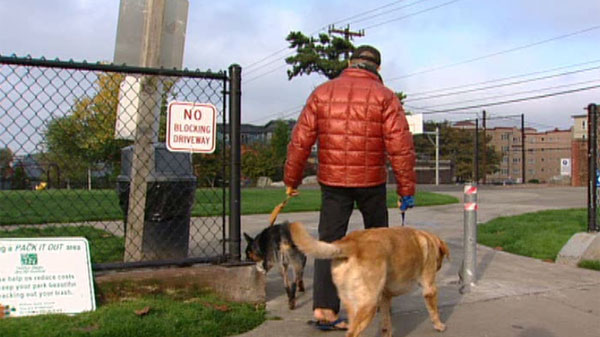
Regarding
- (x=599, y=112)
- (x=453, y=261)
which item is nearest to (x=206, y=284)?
(x=453, y=261)

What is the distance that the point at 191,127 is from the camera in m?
4.46

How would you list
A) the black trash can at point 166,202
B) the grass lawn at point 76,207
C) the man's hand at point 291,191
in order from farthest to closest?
the grass lawn at point 76,207 → the black trash can at point 166,202 → the man's hand at point 291,191

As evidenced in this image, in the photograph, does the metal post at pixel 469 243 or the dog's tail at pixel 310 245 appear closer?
the dog's tail at pixel 310 245

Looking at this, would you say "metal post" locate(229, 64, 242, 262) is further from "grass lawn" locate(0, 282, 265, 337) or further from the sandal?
the sandal

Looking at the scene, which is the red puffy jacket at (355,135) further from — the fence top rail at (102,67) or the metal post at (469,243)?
the metal post at (469,243)

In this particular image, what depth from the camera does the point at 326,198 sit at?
414cm

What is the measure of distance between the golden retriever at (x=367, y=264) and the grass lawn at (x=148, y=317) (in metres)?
1.08

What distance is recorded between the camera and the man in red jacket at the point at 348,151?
12.9ft

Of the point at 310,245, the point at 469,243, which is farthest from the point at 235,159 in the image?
the point at 469,243

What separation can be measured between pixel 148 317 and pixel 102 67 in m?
1.92

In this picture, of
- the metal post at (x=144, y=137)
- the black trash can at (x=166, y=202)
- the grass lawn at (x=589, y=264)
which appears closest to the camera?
the metal post at (x=144, y=137)

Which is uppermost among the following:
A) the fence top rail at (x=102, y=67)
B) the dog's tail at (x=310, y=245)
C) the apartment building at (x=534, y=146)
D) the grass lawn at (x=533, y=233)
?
the apartment building at (x=534, y=146)

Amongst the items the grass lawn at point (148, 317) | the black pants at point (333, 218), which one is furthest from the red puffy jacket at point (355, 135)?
the grass lawn at point (148, 317)

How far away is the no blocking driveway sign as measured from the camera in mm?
4371
